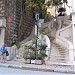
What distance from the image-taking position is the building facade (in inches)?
1121

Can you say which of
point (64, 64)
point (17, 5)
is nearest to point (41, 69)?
point (64, 64)

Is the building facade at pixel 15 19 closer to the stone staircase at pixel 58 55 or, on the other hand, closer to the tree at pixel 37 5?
the tree at pixel 37 5

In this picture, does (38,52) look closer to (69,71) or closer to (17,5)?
(69,71)

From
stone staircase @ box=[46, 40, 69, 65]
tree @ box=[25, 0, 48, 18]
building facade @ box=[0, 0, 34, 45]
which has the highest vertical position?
tree @ box=[25, 0, 48, 18]

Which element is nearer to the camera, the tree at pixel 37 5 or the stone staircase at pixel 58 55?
the stone staircase at pixel 58 55

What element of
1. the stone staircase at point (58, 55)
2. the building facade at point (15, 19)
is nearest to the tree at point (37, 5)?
the building facade at point (15, 19)

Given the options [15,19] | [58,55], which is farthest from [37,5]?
[58,55]

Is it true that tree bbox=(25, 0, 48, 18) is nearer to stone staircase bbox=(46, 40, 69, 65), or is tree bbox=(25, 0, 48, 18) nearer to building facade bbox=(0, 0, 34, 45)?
building facade bbox=(0, 0, 34, 45)

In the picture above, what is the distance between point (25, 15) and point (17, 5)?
2.95 m

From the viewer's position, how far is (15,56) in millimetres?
26609

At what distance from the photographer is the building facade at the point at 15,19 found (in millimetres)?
28469

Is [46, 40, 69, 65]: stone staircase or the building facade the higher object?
the building facade

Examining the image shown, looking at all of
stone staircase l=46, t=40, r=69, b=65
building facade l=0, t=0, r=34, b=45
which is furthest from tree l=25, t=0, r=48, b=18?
stone staircase l=46, t=40, r=69, b=65

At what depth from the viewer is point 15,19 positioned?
96.8 feet
